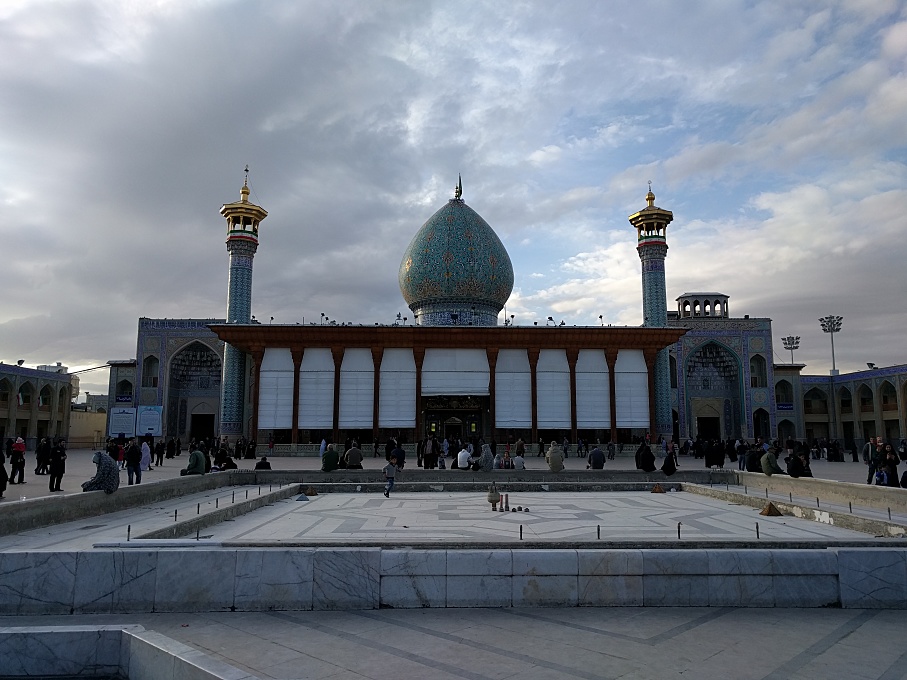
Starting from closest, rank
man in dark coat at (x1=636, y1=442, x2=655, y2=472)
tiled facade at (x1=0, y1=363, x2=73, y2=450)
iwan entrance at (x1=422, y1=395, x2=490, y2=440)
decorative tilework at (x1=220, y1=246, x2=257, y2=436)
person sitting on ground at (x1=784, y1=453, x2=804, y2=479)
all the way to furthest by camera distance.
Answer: person sitting on ground at (x1=784, y1=453, x2=804, y2=479) < man in dark coat at (x1=636, y1=442, x2=655, y2=472) < iwan entrance at (x1=422, y1=395, x2=490, y2=440) < decorative tilework at (x1=220, y1=246, x2=257, y2=436) < tiled facade at (x1=0, y1=363, x2=73, y2=450)

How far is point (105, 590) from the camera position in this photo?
5.21 m

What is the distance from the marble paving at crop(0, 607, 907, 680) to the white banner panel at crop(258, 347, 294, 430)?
817 inches

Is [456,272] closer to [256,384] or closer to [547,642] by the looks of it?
[256,384]

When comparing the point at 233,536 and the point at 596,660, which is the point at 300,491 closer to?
the point at 233,536

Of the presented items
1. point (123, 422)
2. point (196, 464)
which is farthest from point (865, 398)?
point (123, 422)

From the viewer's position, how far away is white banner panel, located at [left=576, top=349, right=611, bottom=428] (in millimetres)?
26188

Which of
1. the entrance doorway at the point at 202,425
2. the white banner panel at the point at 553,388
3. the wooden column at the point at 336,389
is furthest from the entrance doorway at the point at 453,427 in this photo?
the entrance doorway at the point at 202,425

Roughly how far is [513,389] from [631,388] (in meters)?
4.83

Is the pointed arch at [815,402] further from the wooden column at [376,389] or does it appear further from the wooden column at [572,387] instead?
the wooden column at [376,389]

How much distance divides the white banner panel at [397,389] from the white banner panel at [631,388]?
27.2 feet

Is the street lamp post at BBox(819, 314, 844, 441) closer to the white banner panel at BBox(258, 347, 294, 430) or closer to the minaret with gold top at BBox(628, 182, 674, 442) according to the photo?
the minaret with gold top at BBox(628, 182, 674, 442)

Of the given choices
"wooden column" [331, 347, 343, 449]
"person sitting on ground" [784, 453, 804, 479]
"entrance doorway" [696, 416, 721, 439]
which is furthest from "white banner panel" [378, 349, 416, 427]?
"entrance doorway" [696, 416, 721, 439]

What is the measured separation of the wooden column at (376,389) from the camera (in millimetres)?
25484

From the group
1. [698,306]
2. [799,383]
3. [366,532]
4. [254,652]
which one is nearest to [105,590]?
[254,652]
